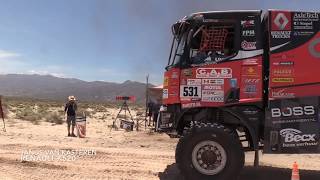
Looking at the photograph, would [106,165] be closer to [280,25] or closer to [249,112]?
[249,112]

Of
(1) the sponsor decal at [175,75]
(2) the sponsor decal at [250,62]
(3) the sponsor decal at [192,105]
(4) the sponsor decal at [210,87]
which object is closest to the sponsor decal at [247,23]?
(2) the sponsor decal at [250,62]

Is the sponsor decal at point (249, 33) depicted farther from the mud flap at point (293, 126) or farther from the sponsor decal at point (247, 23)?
the mud flap at point (293, 126)

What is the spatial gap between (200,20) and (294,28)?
1.74 metres

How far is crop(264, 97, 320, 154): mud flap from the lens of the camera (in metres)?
9.41

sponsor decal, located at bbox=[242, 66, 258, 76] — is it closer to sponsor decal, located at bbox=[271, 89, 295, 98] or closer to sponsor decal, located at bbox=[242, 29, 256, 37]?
sponsor decal, located at bbox=[271, 89, 295, 98]

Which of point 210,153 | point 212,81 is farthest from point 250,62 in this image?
point 210,153

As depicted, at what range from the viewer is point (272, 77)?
372 inches

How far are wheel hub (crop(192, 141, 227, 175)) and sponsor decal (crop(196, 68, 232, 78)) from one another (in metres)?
1.25

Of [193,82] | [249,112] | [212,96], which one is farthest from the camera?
[193,82]

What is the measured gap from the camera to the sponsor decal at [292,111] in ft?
30.9

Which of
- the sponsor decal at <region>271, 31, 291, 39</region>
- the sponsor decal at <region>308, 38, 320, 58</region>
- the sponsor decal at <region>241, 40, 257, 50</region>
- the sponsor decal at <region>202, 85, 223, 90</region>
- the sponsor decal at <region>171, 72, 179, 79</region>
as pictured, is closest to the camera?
the sponsor decal at <region>308, 38, 320, 58</region>

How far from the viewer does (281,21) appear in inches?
375

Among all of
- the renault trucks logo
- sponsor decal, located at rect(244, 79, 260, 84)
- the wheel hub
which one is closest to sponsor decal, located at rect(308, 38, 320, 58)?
sponsor decal, located at rect(244, 79, 260, 84)

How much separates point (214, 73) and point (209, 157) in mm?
1573
